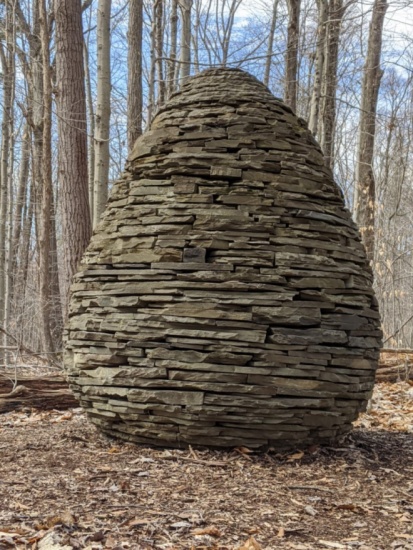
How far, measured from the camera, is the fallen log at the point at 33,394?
6180 mm

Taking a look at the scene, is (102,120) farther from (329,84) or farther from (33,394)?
(329,84)

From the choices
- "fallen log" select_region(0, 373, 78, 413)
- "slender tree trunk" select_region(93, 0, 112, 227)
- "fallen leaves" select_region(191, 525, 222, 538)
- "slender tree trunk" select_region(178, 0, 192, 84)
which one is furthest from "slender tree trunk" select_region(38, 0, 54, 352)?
"fallen leaves" select_region(191, 525, 222, 538)

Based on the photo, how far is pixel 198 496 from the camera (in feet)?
A: 10.6

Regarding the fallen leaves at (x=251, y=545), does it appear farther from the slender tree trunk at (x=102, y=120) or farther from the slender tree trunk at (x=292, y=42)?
the slender tree trunk at (x=292, y=42)

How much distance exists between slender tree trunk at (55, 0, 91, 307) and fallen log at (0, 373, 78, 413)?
1466 millimetres

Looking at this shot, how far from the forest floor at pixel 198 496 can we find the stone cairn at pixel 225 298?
24 centimetres

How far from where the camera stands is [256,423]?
153 inches

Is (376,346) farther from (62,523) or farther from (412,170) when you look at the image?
(412,170)

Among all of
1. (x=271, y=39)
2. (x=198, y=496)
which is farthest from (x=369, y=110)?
(x=198, y=496)

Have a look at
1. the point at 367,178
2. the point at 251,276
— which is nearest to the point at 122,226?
the point at 251,276

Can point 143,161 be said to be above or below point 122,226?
above

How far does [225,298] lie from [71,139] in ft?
15.8

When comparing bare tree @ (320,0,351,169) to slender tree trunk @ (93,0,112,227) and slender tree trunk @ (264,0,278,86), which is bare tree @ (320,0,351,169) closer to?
slender tree trunk @ (93,0,112,227)

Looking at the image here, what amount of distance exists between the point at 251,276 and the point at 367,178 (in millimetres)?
7336
